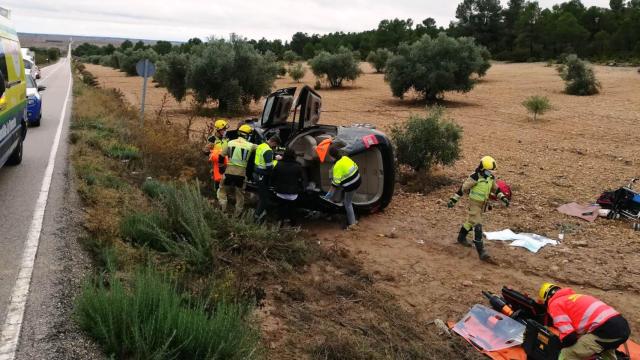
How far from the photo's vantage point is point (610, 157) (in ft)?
45.0

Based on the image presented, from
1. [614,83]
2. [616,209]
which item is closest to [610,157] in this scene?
[616,209]

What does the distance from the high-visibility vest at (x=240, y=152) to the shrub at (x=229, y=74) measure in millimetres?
14896

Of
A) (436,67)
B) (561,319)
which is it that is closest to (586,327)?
(561,319)

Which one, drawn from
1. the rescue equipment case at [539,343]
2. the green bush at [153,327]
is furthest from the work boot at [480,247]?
the green bush at [153,327]

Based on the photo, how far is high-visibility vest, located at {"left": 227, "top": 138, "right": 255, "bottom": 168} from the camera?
841cm

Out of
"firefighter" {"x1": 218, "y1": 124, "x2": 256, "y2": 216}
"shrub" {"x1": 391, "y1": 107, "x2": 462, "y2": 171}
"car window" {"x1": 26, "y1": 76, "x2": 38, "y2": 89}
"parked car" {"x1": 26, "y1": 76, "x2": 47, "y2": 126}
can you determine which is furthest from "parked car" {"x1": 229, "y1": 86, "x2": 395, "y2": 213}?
"car window" {"x1": 26, "y1": 76, "x2": 38, "y2": 89}

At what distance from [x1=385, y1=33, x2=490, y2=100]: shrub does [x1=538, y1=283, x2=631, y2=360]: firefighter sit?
2391 centimetres

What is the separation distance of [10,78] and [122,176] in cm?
224

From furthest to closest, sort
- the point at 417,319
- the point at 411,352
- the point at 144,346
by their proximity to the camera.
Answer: the point at 417,319 → the point at 411,352 → the point at 144,346

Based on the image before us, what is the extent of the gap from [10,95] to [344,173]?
4956 mm

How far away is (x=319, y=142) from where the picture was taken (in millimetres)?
8938

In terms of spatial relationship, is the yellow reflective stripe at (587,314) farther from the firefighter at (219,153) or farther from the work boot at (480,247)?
the firefighter at (219,153)

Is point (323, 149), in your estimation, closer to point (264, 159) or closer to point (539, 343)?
point (264, 159)

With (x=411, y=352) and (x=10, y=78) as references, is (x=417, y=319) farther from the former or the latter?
(x=10, y=78)
